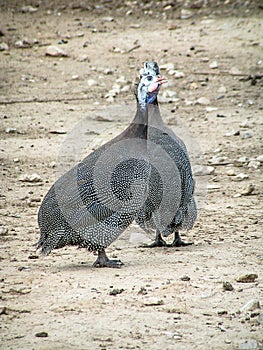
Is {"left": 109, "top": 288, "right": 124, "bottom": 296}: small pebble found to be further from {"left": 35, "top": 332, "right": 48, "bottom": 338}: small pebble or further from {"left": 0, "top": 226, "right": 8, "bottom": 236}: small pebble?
{"left": 0, "top": 226, "right": 8, "bottom": 236}: small pebble

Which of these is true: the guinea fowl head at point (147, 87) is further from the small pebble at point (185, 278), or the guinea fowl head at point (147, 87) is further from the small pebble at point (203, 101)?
the small pebble at point (203, 101)

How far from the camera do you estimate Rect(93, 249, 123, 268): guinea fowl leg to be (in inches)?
209

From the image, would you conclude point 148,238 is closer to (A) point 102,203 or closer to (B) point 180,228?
(B) point 180,228

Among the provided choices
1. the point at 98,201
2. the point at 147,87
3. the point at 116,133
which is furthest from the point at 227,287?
the point at 116,133

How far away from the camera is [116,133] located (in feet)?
28.6

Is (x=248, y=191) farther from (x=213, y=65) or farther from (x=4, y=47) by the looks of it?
(x=4, y=47)

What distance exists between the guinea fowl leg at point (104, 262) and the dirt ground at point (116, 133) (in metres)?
0.09

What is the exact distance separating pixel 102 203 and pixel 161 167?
66 cm

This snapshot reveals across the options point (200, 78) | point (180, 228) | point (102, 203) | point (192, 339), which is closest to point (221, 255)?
point (180, 228)

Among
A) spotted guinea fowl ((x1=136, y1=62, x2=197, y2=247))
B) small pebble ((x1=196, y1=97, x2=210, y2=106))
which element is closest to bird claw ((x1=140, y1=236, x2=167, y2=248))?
spotted guinea fowl ((x1=136, y1=62, x2=197, y2=247))

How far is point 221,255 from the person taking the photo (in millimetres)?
5473

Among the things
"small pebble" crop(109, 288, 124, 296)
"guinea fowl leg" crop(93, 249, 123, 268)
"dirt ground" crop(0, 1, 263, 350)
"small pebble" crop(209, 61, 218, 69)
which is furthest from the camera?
"small pebble" crop(209, 61, 218, 69)

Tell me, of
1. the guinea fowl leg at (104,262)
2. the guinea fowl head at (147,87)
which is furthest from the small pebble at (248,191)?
the guinea fowl leg at (104,262)

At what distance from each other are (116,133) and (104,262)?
3.53 meters
